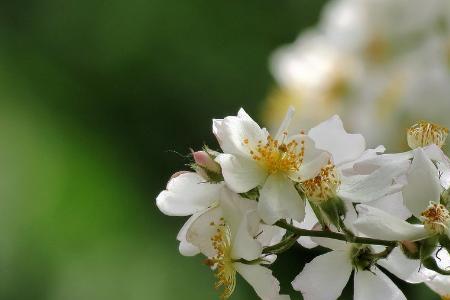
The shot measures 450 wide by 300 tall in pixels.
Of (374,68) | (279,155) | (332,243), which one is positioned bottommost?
(332,243)

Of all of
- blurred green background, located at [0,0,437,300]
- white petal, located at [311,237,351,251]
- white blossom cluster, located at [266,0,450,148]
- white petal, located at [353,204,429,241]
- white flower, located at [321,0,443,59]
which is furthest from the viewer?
blurred green background, located at [0,0,437,300]

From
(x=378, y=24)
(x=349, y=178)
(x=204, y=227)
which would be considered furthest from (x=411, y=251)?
(x=378, y=24)

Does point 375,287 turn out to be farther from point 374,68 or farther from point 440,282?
point 374,68

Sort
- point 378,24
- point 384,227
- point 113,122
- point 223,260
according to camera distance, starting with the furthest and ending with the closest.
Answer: point 113,122 → point 378,24 → point 223,260 → point 384,227

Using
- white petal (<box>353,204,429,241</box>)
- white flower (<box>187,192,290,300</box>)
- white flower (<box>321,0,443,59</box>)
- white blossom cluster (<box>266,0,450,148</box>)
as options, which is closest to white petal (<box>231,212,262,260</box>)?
white flower (<box>187,192,290,300</box>)

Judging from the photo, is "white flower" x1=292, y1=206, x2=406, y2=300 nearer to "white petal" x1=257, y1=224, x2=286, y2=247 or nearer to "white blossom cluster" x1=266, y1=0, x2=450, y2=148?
"white petal" x1=257, y1=224, x2=286, y2=247

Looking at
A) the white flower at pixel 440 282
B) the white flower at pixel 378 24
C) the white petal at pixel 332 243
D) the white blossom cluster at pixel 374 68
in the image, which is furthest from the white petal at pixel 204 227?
the white flower at pixel 378 24
